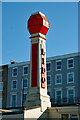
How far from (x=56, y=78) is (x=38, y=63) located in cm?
2636

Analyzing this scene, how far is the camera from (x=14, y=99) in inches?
2438

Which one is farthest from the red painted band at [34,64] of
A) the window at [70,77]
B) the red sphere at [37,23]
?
the window at [70,77]

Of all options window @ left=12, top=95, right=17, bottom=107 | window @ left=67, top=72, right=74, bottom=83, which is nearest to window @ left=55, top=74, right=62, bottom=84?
window @ left=67, top=72, right=74, bottom=83

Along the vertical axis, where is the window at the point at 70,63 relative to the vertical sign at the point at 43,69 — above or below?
above

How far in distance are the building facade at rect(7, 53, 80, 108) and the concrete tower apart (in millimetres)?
20671

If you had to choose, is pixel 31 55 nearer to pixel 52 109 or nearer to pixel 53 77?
pixel 52 109

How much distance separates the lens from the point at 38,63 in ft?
104

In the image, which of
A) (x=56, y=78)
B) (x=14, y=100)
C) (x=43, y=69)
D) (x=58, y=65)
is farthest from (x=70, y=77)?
(x=43, y=69)

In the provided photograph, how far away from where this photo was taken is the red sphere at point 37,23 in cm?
3228

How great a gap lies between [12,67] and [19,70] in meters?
2.36

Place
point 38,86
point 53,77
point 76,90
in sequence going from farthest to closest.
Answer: point 53,77 < point 76,90 < point 38,86

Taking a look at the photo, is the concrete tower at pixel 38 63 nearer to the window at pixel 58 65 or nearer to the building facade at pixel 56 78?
the building facade at pixel 56 78

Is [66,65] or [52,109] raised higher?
[66,65]

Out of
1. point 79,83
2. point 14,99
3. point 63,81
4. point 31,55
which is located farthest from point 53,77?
point 31,55
